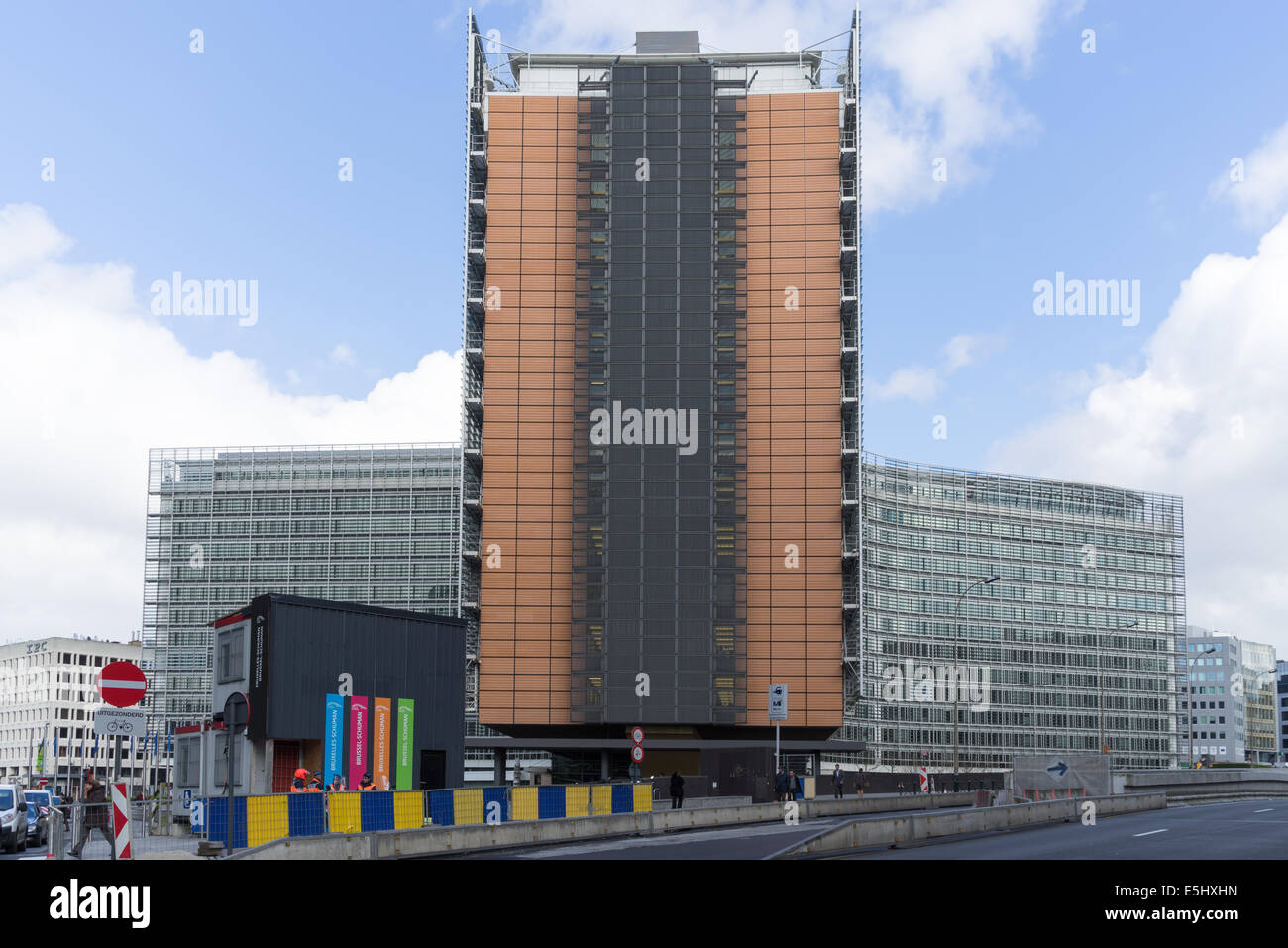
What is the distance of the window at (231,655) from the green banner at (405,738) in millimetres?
5060

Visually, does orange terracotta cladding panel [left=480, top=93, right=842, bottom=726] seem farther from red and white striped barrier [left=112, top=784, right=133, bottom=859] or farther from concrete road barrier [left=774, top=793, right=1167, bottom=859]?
red and white striped barrier [left=112, top=784, right=133, bottom=859]

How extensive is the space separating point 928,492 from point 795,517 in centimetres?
6463

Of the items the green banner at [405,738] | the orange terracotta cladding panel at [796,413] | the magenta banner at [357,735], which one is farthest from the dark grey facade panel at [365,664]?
the orange terracotta cladding panel at [796,413]

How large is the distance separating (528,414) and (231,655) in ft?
174

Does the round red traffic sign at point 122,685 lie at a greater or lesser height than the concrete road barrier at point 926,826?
greater

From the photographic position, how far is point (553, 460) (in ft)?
313

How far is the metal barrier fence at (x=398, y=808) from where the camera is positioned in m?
27.8

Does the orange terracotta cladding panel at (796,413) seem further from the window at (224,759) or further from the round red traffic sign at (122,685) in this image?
the round red traffic sign at (122,685)

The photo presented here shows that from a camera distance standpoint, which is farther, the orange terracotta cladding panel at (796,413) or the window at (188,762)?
the orange terracotta cladding panel at (796,413)

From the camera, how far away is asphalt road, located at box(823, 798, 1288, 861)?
26.9 metres

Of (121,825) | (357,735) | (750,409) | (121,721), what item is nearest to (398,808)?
(121,721)

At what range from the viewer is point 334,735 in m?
43.0

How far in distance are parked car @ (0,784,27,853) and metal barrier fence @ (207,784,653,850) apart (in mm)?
6169
